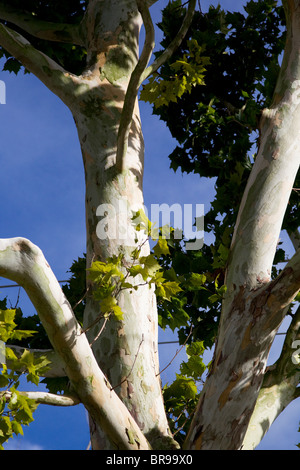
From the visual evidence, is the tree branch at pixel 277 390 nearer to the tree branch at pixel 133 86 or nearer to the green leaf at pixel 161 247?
the green leaf at pixel 161 247

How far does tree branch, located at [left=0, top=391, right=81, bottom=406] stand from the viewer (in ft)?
8.26

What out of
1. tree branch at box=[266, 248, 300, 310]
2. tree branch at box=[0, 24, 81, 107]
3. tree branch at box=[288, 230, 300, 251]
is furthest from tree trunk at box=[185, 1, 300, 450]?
tree branch at box=[288, 230, 300, 251]

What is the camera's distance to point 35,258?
2400 millimetres

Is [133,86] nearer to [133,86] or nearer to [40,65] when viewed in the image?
[133,86]

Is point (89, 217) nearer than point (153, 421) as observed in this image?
No

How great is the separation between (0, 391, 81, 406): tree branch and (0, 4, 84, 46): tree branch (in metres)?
3.26

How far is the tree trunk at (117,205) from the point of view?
3.04 meters

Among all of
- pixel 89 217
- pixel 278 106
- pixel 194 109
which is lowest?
pixel 89 217

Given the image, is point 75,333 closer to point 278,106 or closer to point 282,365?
point 282,365

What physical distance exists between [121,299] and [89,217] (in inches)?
25.6

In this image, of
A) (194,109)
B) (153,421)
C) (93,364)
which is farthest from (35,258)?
(194,109)

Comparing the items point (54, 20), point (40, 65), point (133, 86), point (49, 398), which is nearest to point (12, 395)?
point (49, 398)

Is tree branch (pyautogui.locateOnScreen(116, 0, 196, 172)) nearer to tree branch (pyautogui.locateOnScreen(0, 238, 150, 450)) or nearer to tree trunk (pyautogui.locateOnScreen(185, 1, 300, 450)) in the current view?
tree trunk (pyautogui.locateOnScreen(185, 1, 300, 450))

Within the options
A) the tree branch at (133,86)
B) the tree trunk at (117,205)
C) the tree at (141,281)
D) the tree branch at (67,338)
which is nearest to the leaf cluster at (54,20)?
the tree at (141,281)
